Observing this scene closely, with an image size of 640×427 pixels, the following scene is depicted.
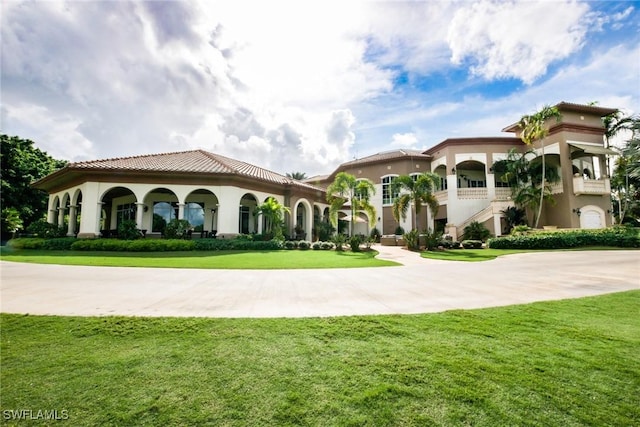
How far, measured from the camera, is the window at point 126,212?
23.8 m

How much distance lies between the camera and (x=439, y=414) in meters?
2.38

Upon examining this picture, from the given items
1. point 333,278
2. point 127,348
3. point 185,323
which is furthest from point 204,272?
point 127,348

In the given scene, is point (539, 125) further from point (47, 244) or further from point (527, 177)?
point (47, 244)

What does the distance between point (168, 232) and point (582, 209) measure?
107 feet

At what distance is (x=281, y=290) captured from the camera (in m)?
7.09

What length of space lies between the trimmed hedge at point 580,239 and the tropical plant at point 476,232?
398cm

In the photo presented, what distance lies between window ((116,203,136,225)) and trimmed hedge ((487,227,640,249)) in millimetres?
29025

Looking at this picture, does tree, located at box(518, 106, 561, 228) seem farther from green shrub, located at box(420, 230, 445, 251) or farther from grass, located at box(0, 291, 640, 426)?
grass, located at box(0, 291, 640, 426)

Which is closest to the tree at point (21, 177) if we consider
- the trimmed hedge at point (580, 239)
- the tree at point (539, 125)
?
the trimmed hedge at point (580, 239)

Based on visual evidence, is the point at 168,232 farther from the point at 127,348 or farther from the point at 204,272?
the point at 127,348

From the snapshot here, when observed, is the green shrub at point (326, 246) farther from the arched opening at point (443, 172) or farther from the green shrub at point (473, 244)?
the arched opening at point (443, 172)

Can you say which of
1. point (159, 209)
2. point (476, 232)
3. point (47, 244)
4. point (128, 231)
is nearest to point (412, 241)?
point (476, 232)

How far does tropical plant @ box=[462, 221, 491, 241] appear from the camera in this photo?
24.2 m

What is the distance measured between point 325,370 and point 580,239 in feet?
77.5
